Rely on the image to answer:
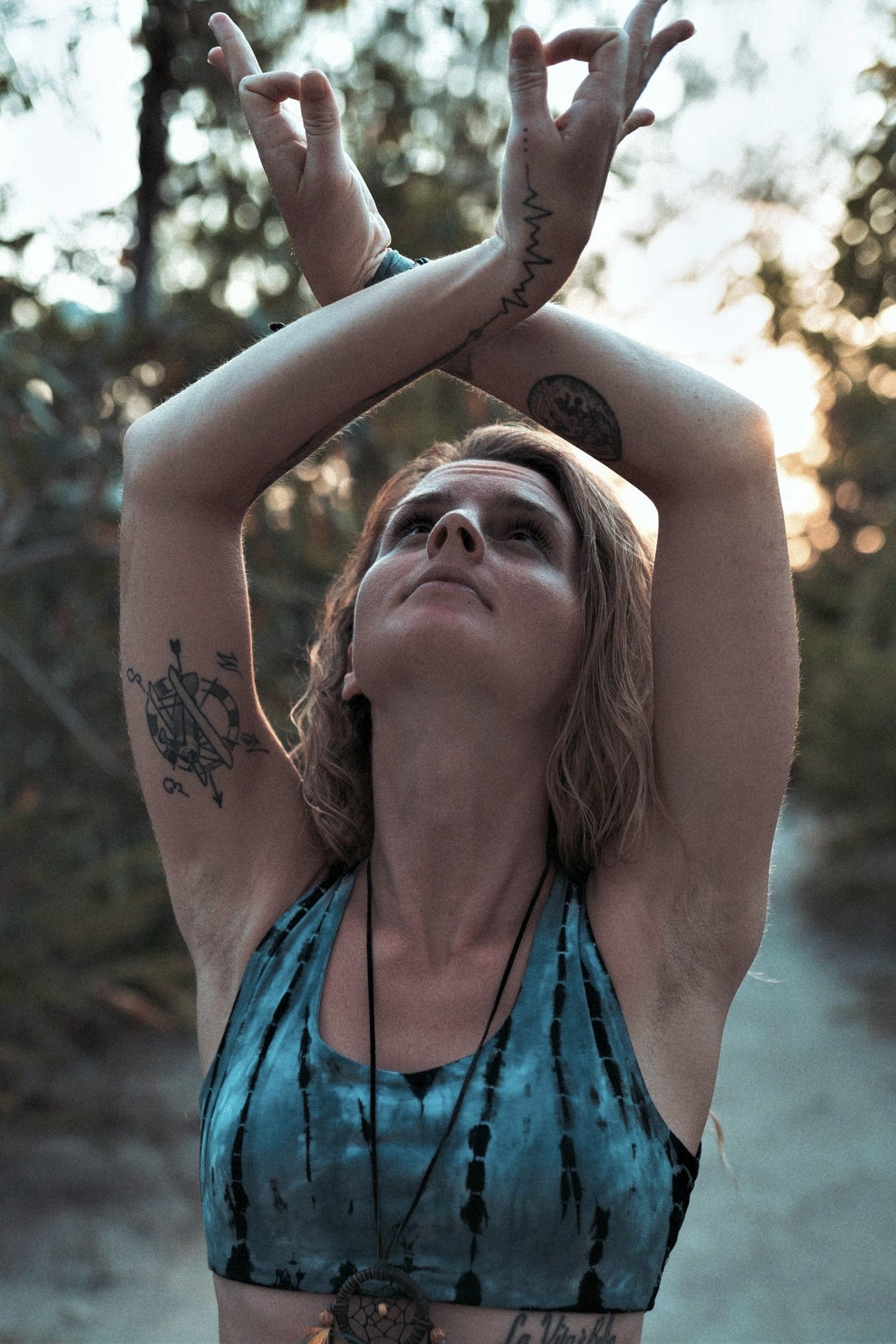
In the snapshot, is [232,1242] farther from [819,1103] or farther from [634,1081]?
[819,1103]

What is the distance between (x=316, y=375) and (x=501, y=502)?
35 cm

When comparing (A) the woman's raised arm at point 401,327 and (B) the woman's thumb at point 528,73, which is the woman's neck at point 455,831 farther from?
(B) the woman's thumb at point 528,73

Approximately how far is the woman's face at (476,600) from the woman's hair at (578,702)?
0.14ft

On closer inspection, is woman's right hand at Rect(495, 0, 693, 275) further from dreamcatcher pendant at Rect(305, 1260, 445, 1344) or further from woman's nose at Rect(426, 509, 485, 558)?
dreamcatcher pendant at Rect(305, 1260, 445, 1344)

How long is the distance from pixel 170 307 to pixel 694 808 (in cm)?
398

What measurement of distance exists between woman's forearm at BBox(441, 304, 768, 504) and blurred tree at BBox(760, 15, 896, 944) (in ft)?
2.56

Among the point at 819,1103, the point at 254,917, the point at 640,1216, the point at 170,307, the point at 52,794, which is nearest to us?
the point at 640,1216

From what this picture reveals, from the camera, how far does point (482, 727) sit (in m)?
1.69

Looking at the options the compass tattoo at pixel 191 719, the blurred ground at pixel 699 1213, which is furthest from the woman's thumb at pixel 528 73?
the blurred ground at pixel 699 1213

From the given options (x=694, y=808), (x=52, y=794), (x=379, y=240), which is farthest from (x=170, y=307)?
(x=694, y=808)

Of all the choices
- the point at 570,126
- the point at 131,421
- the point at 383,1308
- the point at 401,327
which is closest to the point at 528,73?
the point at 570,126

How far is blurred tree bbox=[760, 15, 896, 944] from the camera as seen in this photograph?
7.34ft

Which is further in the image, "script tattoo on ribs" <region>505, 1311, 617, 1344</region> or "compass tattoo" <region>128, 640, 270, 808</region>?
"compass tattoo" <region>128, 640, 270, 808</region>

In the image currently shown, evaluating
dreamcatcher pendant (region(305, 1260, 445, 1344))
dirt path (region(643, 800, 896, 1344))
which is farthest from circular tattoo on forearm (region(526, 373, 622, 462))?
dirt path (region(643, 800, 896, 1344))
